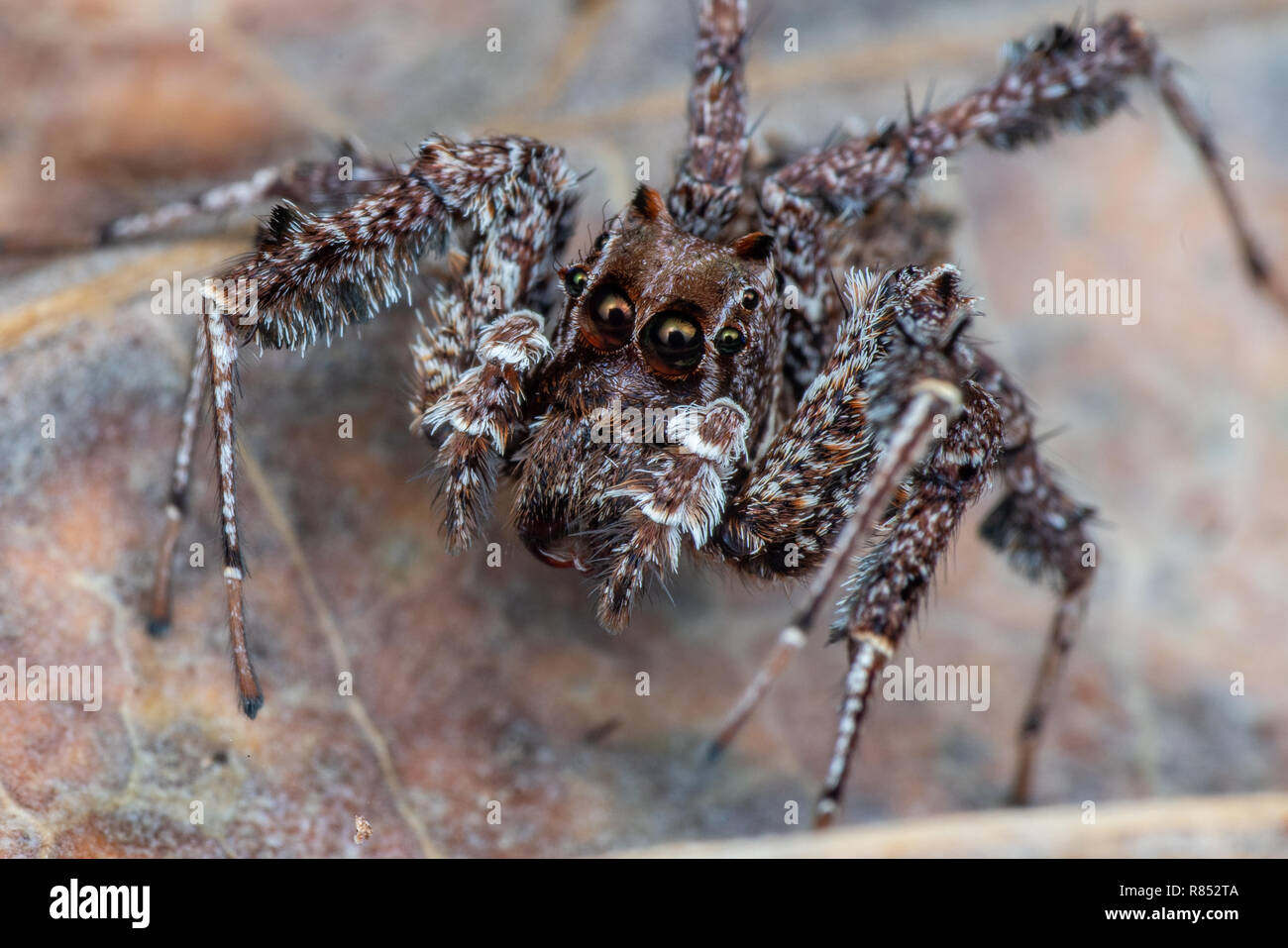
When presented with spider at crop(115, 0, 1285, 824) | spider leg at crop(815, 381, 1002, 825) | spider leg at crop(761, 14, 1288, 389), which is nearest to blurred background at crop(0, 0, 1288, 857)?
spider at crop(115, 0, 1285, 824)

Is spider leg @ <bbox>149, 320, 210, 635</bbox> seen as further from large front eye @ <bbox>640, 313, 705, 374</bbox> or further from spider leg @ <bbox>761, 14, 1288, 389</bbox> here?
spider leg @ <bbox>761, 14, 1288, 389</bbox>

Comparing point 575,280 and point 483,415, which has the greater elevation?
point 575,280

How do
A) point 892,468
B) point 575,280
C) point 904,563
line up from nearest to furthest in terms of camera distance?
1. point 892,468
2. point 904,563
3. point 575,280

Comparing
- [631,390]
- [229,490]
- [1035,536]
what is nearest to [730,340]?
[631,390]

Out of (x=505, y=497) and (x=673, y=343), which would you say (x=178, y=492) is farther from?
(x=673, y=343)

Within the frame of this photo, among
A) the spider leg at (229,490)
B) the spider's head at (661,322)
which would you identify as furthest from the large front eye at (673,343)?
the spider leg at (229,490)

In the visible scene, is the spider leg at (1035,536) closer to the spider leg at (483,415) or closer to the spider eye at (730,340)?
the spider eye at (730,340)

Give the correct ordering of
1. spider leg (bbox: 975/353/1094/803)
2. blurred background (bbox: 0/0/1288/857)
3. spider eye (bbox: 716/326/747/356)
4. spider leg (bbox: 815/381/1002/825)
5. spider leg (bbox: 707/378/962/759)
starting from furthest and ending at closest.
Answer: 1. spider leg (bbox: 975/353/1094/803)
2. spider eye (bbox: 716/326/747/356)
3. blurred background (bbox: 0/0/1288/857)
4. spider leg (bbox: 815/381/1002/825)
5. spider leg (bbox: 707/378/962/759)
